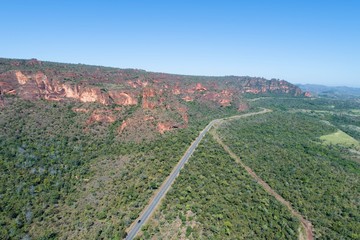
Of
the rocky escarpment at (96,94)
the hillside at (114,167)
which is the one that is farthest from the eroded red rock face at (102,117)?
the hillside at (114,167)

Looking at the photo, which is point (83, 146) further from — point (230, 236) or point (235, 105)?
point (235, 105)

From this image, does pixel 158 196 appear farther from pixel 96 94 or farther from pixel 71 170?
pixel 96 94

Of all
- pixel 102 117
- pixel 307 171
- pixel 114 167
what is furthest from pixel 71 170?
pixel 307 171

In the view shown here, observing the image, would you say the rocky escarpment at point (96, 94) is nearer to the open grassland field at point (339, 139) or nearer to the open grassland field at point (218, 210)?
the open grassland field at point (218, 210)

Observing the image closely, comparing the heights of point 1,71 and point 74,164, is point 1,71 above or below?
above

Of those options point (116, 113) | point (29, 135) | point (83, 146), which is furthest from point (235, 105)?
point (29, 135)

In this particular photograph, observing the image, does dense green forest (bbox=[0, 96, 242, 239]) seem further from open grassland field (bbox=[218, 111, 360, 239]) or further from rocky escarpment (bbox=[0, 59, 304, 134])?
open grassland field (bbox=[218, 111, 360, 239])
